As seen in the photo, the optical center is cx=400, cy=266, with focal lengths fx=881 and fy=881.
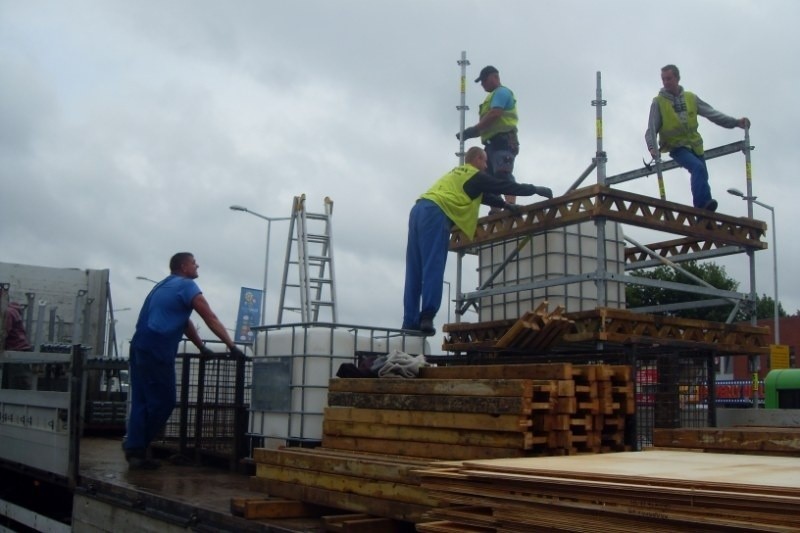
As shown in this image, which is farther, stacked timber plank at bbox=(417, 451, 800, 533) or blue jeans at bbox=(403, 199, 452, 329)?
blue jeans at bbox=(403, 199, 452, 329)

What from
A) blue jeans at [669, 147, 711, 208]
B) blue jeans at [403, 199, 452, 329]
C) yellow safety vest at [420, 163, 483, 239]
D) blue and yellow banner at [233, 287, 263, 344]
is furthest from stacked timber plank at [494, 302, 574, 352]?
blue and yellow banner at [233, 287, 263, 344]

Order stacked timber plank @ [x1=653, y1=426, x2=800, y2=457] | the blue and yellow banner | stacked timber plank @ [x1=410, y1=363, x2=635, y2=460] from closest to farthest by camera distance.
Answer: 1. stacked timber plank @ [x1=410, y1=363, x2=635, y2=460]
2. stacked timber plank @ [x1=653, y1=426, x2=800, y2=457]
3. the blue and yellow banner

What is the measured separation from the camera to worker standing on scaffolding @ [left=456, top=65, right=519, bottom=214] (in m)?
9.99

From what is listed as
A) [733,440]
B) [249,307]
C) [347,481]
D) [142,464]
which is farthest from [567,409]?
[249,307]

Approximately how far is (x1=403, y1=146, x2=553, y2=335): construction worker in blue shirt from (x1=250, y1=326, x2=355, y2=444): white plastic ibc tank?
53.1 inches

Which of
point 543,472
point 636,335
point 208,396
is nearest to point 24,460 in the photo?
point 208,396

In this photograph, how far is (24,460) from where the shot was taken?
28.0 ft

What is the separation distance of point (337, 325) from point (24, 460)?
11.7 feet

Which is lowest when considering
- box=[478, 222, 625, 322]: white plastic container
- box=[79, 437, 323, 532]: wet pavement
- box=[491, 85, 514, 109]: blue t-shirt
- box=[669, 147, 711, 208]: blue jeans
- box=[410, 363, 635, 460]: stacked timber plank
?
box=[79, 437, 323, 532]: wet pavement

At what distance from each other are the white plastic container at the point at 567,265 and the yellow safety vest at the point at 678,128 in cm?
161

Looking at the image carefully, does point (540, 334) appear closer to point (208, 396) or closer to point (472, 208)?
point (472, 208)

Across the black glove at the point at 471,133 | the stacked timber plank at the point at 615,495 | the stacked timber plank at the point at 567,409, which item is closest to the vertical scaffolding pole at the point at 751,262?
the black glove at the point at 471,133

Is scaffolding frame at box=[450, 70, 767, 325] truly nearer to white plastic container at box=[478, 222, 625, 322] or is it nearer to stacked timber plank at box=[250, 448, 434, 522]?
white plastic container at box=[478, 222, 625, 322]

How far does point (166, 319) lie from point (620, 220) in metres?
4.16
